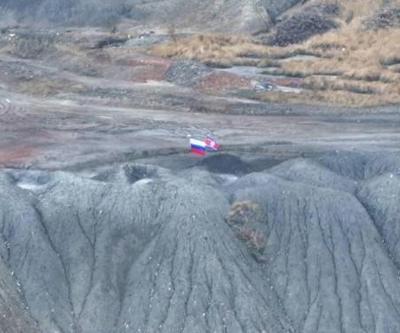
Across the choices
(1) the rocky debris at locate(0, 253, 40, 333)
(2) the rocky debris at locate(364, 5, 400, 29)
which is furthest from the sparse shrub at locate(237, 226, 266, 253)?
(2) the rocky debris at locate(364, 5, 400, 29)

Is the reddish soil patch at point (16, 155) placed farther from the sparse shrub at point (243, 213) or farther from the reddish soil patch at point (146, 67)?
the reddish soil patch at point (146, 67)

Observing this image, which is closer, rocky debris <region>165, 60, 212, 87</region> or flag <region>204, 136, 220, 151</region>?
flag <region>204, 136, 220, 151</region>

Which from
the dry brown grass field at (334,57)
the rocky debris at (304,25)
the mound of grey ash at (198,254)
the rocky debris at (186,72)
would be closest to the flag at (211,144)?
the mound of grey ash at (198,254)

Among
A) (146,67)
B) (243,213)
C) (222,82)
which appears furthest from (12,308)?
(146,67)

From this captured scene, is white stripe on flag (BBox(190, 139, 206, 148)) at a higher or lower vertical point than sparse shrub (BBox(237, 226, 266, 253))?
higher

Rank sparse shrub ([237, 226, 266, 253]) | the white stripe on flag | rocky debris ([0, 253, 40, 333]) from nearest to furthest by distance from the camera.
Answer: rocky debris ([0, 253, 40, 333]), sparse shrub ([237, 226, 266, 253]), the white stripe on flag

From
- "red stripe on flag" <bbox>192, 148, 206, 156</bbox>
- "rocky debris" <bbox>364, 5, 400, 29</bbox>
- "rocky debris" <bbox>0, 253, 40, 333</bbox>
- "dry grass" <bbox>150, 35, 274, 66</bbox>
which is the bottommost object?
"rocky debris" <bbox>0, 253, 40, 333</bbox>

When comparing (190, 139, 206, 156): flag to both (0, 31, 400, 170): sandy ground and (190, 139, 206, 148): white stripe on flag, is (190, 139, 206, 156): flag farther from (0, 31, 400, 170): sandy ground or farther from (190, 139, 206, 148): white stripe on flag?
(0, 31, 400, 170): sandy ground
